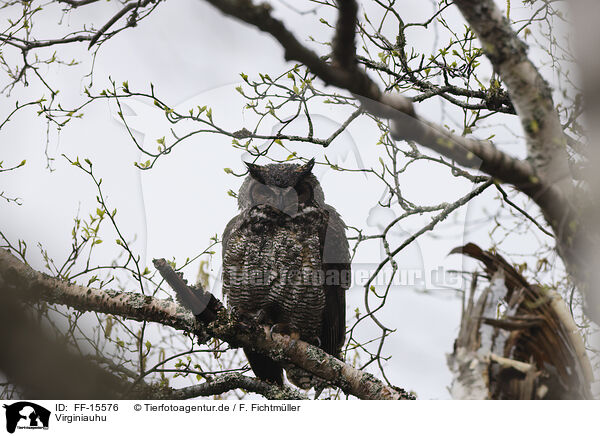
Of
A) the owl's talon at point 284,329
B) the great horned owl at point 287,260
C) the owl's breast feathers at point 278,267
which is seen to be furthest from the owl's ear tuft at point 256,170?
the owl's talon at point 284,329

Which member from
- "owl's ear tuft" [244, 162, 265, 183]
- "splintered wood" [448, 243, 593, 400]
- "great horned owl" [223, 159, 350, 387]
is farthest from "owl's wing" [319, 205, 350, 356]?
"splintered wood" [448, 243, 593, 400]

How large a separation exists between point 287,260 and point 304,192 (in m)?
0.26

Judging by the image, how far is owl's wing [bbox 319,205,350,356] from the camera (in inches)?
66.2

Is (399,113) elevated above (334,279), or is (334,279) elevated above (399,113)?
(399,113)

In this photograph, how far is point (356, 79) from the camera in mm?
826

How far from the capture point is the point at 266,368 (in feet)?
5.32

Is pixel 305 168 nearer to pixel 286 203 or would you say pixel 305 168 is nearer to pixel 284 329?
pixel 286 203

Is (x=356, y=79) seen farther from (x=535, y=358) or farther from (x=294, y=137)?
(x=294, y=137)

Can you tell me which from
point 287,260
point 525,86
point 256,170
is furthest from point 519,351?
point 256,170

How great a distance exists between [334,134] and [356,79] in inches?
30.9

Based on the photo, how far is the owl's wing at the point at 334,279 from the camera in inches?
66.2
